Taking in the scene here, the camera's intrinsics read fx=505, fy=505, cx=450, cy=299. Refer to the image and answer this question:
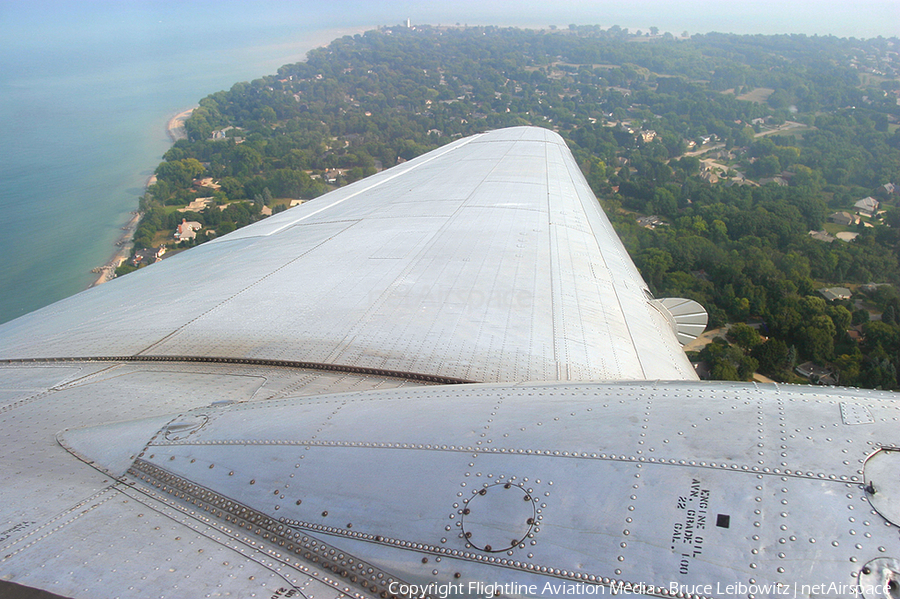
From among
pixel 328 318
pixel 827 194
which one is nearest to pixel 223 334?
pixel 328 318

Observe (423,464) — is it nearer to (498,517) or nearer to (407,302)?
(498,517)

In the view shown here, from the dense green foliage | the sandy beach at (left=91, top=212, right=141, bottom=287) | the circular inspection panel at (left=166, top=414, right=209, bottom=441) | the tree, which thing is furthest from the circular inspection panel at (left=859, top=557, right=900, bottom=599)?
the sandy beach at (left=91, top=212, right=141, bottom=287)

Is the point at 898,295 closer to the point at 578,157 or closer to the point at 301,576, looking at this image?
the point at 301,576

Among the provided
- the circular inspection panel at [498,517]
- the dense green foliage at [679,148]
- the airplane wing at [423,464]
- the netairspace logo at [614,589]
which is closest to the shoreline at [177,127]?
the dense green foliage at [679,148]

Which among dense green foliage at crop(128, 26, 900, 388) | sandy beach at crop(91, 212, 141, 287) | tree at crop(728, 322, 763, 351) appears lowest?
tree at crop(728, 322, 763, 351)

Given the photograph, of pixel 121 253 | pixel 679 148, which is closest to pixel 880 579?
pixel 121 253

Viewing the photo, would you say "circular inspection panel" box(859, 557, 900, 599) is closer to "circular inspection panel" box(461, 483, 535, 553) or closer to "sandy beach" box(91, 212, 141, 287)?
"circular inspection panel" box(461, 483, 535, 553)
